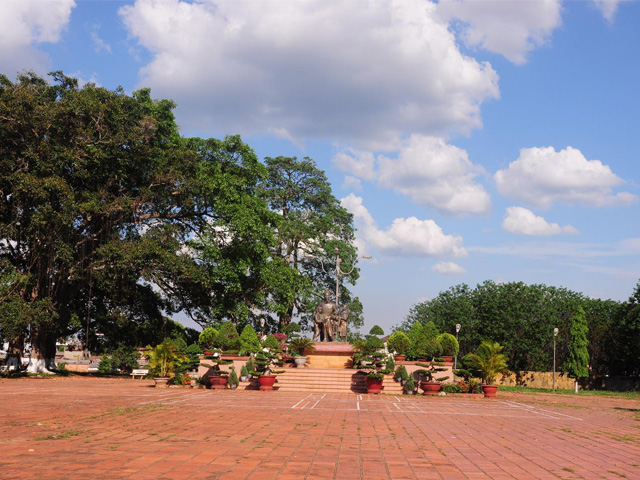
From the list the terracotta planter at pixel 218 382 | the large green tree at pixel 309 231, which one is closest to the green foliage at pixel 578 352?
the large green tree at pixel 309 231

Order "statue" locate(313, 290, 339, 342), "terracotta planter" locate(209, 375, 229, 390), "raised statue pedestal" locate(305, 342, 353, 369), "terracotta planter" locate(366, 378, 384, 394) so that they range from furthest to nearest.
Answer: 1. "statue" locate(313, 290, 339, 342)
2. "raised statue pedestal" locate(305, 342, 353, 369)
3. "terracotta planter" locate(209, 375, 229, 390)
4. "terracotta planter" locate(366, 378, 384, 394)

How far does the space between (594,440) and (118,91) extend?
24.6m

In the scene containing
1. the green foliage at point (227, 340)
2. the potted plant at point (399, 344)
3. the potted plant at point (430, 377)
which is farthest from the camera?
the potted plant at point (399, 344)

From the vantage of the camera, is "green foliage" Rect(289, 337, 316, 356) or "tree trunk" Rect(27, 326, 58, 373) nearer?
"green foliage" Rect(289, 337, 316, 356)

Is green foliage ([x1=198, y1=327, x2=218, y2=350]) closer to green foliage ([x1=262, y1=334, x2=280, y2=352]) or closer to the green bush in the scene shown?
the green bush

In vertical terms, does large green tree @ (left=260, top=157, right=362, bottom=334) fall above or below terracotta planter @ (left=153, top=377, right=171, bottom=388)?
above

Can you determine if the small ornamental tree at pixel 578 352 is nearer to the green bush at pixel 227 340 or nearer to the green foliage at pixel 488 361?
the green foliage at pixel 488 361

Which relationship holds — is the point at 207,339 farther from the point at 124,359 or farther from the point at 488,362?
the point at 124,359

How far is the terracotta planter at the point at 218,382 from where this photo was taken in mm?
21234

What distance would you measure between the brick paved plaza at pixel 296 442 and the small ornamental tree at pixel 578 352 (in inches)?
871

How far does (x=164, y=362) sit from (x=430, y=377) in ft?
31.5

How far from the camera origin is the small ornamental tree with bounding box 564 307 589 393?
1390 inches

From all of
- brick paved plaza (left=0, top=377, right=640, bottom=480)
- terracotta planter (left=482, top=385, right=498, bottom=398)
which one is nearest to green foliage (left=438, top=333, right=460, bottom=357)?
terracotta planter (left=482, top=385, right=498, bottom=398)

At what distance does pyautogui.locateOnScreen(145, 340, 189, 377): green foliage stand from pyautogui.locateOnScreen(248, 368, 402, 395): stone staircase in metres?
3.80
